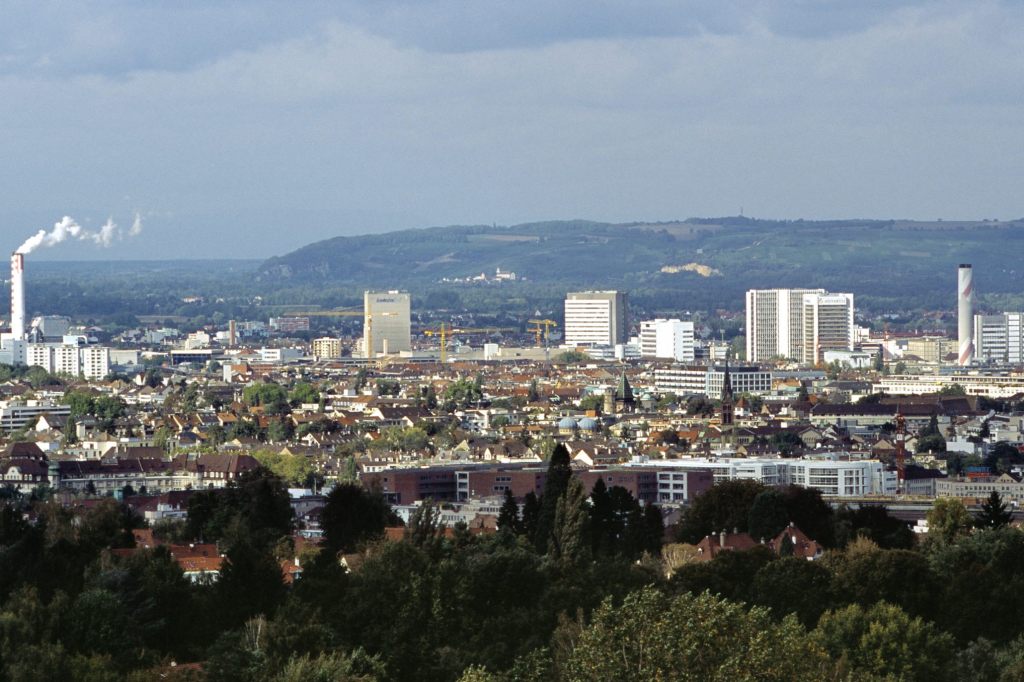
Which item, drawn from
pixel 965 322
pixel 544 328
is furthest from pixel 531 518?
pixel 544 328

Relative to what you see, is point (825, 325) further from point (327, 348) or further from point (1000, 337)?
point (327, 348)

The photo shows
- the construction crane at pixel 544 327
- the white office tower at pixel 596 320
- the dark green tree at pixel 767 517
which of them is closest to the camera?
the dark green tree at pixel 767 517

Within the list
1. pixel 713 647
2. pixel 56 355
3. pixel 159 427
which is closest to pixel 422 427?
pixel 159 427

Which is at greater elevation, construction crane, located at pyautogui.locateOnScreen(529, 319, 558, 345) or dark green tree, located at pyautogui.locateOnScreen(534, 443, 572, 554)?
dark green tree, located at pyautogui.locateOnScreen(534, 443, 572, 554)

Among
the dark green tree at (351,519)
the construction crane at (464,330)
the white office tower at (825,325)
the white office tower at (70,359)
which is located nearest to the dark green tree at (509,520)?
the dark green tree at (351,519)

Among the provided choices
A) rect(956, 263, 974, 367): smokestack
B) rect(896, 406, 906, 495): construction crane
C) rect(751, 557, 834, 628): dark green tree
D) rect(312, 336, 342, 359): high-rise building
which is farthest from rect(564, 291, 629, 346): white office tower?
rect(751, 557, 834, 628): dark green tree

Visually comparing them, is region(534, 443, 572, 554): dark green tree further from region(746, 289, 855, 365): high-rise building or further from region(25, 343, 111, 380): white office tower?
region(746, 289, 855, 365): high-rise building

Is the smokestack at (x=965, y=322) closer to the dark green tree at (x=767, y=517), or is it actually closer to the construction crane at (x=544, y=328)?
the construction crane at (x=544, y=328)
